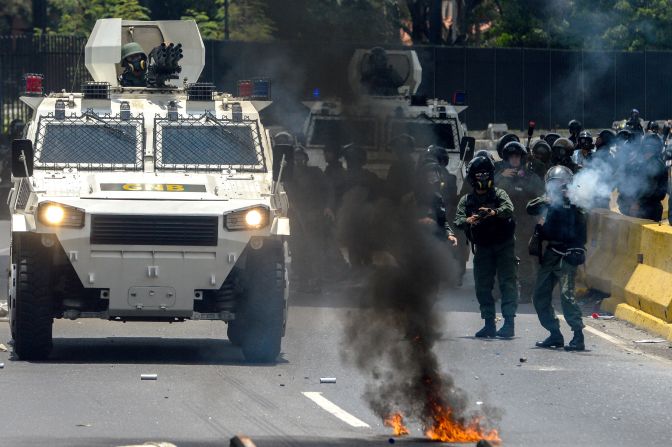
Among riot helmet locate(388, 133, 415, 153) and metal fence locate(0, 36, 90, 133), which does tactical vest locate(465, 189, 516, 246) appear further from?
metal fence locate(0, 36, 90, 133)

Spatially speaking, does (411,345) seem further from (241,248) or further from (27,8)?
(27,8)

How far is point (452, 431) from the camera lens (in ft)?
30.8

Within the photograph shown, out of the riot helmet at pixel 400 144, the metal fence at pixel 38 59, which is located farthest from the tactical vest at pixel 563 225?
the metal fence at pixel 38 59

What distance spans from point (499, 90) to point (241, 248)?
32314 millimetres

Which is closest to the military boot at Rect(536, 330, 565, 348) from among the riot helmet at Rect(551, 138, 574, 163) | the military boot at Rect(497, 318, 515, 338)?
the military boot at Rect(497, 318, 515, 338)

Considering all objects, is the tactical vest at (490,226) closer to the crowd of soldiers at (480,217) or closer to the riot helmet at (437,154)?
the crowd of soldiers at (480,217)

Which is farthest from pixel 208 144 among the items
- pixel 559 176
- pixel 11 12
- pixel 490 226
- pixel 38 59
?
pixel 11 12

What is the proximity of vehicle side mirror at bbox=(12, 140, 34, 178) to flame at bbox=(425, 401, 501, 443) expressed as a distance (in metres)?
4.67

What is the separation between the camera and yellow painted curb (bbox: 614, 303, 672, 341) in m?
15.0

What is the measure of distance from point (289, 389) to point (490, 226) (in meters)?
3.96

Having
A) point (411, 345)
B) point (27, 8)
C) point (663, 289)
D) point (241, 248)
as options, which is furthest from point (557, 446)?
point (27, 8)

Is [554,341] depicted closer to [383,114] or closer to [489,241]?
[489,241]

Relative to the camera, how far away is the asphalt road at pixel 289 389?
968 centimetres

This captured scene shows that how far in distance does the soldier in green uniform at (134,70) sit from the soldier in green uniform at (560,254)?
4.13m
